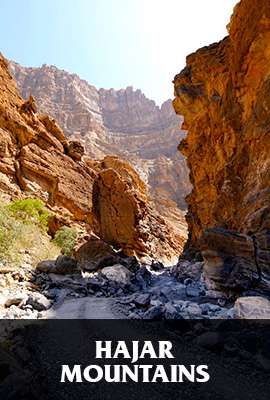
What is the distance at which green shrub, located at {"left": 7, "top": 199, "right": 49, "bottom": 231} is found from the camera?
114 ft

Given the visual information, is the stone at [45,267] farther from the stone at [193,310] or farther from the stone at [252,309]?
the stone at [252,309]

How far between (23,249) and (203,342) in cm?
1877

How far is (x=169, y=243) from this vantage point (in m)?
69.3

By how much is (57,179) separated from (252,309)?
43.3 m

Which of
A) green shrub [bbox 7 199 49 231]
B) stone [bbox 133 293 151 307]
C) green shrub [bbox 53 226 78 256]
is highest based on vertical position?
green shrub [bbox 7 199 49 231]

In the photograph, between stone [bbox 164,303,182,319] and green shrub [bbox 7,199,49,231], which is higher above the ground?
green shrub [bbox 7,199,49,231]

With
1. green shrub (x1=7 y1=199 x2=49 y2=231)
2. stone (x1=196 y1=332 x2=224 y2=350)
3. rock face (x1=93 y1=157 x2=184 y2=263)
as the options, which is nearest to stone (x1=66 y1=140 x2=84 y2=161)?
rock face (x1=93 y1=157 x2=184 y2=263)

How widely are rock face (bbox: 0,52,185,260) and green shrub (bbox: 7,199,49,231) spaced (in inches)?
203

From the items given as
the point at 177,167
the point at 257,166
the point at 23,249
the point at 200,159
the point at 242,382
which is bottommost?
the point at 242,382

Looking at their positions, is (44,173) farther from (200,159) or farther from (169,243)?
(169,243)

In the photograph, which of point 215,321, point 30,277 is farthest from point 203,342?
point 30,277

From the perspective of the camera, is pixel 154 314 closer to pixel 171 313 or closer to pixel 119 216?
pixel 171 313

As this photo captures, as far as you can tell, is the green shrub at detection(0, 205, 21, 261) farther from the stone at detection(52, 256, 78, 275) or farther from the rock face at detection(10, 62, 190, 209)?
the rock face at detection(10, 62, 190, 209)

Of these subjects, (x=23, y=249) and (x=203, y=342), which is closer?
(x=203, y=342)
